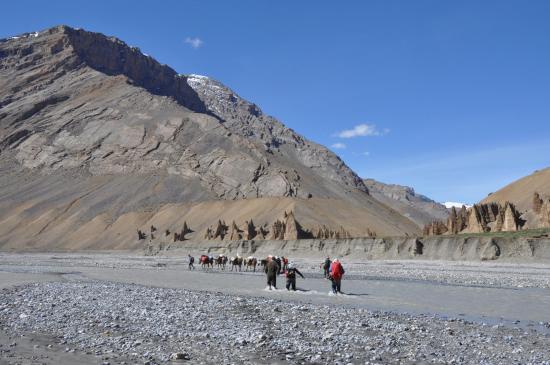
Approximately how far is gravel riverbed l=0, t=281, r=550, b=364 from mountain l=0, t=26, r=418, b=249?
8690cm

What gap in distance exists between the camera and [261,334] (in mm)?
14148

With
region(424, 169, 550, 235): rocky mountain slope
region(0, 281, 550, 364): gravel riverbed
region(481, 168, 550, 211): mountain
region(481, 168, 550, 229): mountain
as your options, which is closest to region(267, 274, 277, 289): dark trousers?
region(0, 281, 550, 364): gravel riverbed

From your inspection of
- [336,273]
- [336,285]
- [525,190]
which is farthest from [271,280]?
[525,190]

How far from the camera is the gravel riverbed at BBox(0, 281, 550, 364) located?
471 inches

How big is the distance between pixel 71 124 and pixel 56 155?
13883mm

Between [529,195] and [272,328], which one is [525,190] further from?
[272,328]

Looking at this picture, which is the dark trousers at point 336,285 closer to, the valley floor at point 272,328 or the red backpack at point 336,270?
the red backpack at point 336,270

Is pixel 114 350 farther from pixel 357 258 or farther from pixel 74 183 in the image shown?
pixel 74 183

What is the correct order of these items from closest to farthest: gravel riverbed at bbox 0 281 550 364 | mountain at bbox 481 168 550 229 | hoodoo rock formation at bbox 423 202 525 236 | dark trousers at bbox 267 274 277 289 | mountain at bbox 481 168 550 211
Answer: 1. gravel riverbed at bbox 0 281 550 364
2. dark trousers at bbox 267 274 277 289
3. hoodoo rock formation at bbox 423 202 525 236
4. mountain at bbox 481 168 550 229
5. mountain at bbox 481 168 550 211

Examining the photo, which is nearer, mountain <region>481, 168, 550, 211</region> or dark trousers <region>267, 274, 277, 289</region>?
dark trousers <region>267, 274, 277, 289</region>

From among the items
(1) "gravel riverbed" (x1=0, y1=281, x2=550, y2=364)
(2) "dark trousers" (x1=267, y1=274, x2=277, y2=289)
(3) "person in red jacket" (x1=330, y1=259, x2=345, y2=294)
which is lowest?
(1) "gravel riverbed" (x1=0, y1=281, x2=550, y2=364)

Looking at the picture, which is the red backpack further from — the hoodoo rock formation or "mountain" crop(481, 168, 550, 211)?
"mountain" crop(481, 168, 550, 211)

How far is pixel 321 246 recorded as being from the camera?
7869 centimetres

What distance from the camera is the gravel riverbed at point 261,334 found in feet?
39.2
